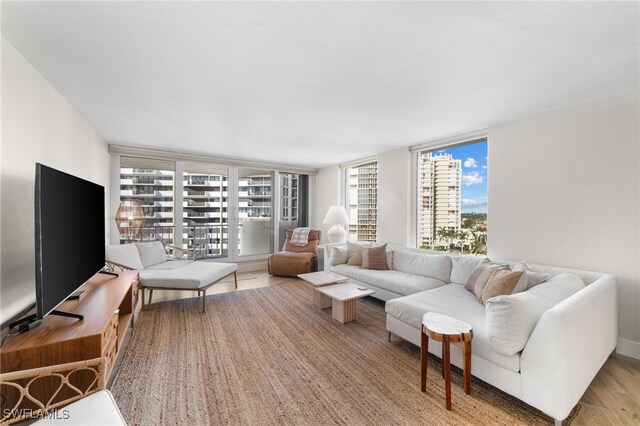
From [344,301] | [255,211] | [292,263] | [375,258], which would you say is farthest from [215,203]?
[344,301]

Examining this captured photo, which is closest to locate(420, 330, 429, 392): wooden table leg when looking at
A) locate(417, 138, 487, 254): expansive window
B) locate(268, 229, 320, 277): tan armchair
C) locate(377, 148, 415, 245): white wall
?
locate(417, 138, 487, 254): expansive window

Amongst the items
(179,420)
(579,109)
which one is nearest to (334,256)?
(179,420)

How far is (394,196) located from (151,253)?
402 centimetres

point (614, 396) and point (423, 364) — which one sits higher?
point (423, 364)

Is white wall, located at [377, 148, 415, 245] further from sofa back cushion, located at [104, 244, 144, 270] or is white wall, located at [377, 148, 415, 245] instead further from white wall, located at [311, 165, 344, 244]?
sofa back cushion, located at [104, 244, 144, 270]

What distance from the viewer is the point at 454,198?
3.89 m

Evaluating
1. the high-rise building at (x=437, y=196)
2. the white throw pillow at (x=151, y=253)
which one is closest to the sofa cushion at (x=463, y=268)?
the high-rise building at (x=437, y=196)

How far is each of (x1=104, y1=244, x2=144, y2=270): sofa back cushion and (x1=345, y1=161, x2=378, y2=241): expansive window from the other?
3900mm

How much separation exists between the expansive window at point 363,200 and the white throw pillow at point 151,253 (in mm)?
3619

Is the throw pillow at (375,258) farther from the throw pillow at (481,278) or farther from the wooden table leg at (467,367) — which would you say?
the wooden table leg at (467,367)

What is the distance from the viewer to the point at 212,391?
1.85 meters

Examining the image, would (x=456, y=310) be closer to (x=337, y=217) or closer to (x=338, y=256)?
(x=338, y=256)

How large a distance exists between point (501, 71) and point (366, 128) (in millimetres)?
1598

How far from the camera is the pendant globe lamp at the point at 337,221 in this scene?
16.3 ft
